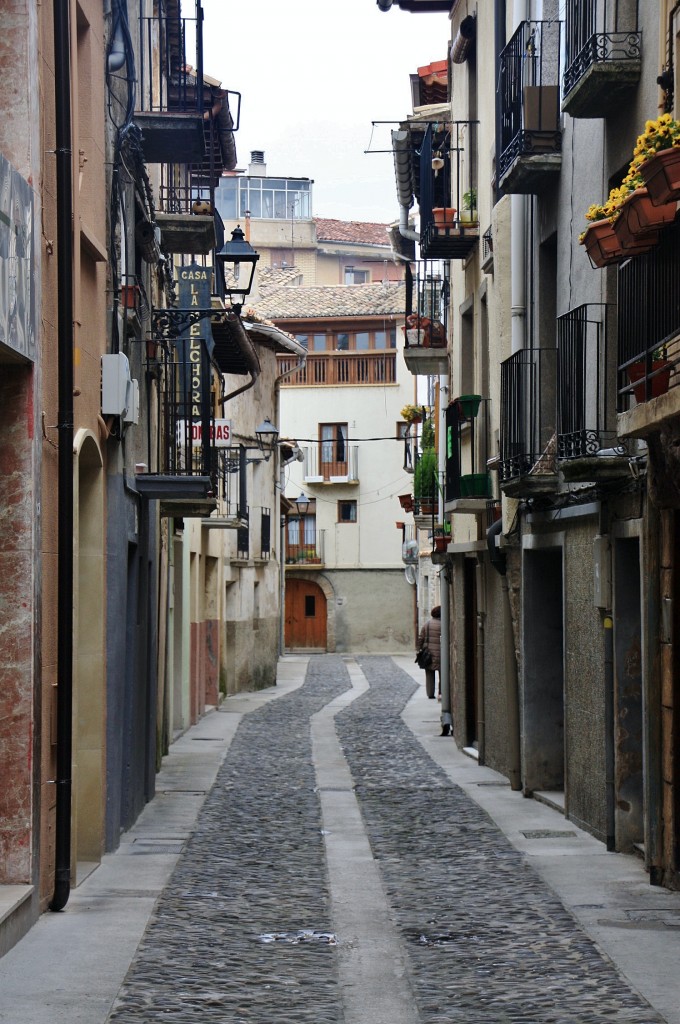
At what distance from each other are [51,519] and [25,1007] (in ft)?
11.0

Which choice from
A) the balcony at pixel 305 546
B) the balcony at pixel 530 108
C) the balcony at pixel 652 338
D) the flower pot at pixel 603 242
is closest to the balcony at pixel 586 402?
the balcony at pixel 652 338

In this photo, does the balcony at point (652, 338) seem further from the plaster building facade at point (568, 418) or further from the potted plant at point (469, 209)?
the potted plant at point (469, 209)

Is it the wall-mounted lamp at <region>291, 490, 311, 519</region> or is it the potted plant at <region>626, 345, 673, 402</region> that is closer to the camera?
the potted plant at <region>626, 345, 673, 402</region>

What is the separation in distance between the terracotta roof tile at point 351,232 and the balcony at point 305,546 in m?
16.7

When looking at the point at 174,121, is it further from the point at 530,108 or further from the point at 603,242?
the point at 603,242

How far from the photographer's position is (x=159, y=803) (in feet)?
49.7

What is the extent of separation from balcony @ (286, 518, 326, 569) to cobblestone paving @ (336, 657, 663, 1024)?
142 ft

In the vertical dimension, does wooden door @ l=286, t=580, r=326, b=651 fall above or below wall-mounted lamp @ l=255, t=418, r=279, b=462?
below

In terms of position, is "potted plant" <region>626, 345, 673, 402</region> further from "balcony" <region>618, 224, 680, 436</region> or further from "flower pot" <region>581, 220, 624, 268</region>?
"flower pot" <region>581, 220, 624, 268</region>

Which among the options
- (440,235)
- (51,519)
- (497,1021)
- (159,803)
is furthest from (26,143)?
(440,235)

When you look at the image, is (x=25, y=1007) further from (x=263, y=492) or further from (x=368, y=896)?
(x=263, y=492)

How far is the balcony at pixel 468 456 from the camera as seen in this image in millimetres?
17922

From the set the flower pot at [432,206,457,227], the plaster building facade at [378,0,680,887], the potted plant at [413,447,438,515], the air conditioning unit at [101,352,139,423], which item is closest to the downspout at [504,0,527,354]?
the plaster building facade at [378,0,680,887]

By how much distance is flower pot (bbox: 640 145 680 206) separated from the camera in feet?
26.2
